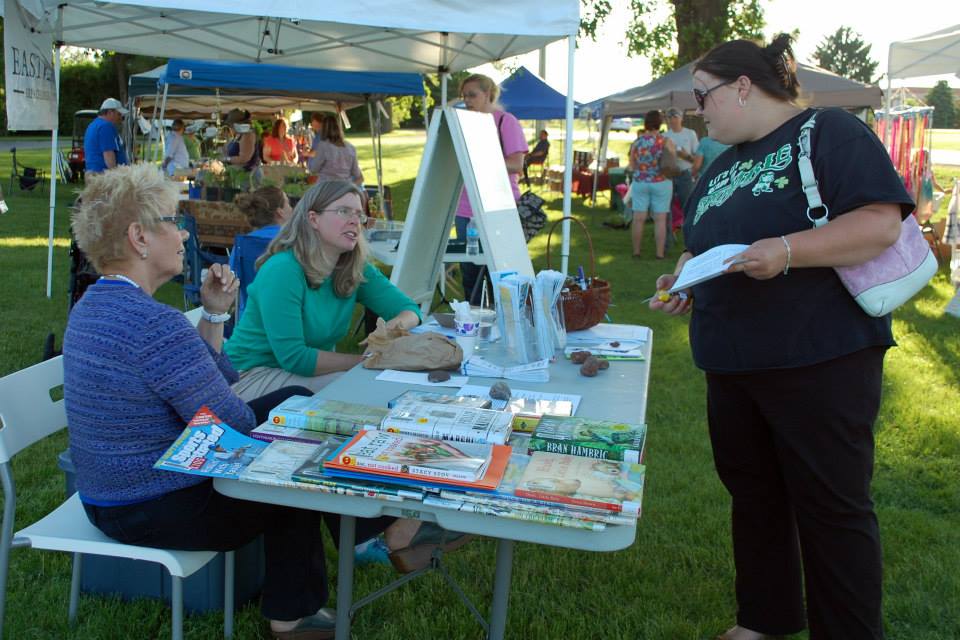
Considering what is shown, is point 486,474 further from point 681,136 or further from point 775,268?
point 681,136

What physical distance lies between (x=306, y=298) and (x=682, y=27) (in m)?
12.8

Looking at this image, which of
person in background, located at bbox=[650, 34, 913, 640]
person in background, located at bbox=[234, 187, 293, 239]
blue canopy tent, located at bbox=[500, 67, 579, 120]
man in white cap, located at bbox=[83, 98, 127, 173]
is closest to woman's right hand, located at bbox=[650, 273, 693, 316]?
person in background, located at bbox=[650, 34, 913, 640]

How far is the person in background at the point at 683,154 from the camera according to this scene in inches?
407

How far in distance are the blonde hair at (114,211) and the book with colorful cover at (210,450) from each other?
1.66 ft

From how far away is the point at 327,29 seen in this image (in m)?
6.95

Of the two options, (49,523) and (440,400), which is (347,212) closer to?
(440,400)

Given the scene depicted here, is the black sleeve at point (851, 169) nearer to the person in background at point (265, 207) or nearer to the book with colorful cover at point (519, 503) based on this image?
the book with colorful cover at point (519, 503)

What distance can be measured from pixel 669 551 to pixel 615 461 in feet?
5.08

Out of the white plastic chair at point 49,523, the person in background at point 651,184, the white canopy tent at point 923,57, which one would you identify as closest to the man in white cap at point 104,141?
the person in background at point 651,184

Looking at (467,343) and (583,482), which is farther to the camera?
(467,343)

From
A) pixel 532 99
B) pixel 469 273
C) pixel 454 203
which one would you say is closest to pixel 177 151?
pixel 532 99

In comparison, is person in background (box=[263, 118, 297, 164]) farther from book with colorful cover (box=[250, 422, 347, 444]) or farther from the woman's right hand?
book with colorful cover (box=[250, 422, 347, 444])

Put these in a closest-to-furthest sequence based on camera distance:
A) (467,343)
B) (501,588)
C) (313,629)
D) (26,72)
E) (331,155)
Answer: (501,588) → (313,629) → (467,343) → (26,72) → (331,155)

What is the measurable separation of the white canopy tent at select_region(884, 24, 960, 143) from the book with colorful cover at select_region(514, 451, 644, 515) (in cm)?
914
